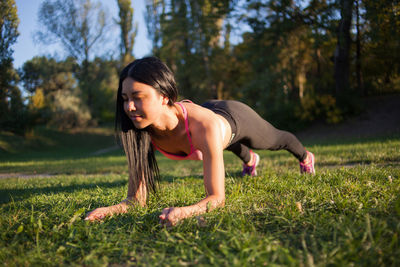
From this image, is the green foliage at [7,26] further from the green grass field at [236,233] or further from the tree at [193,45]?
the tree at [193,45]

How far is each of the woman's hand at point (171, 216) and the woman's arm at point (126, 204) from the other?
498 millimetres

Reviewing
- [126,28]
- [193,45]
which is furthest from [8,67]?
[126,28]

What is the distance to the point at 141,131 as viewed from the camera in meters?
2.55

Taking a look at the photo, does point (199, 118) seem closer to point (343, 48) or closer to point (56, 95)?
point (343, 48)

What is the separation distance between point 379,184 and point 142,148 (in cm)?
201

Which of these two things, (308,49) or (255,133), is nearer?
(255,133)

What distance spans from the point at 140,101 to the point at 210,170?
744mm

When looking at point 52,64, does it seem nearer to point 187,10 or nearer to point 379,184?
point 187,10

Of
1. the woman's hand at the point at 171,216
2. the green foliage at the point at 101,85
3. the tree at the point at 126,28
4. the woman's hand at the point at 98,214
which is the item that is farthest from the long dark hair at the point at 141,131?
the tree at the point at 126,28

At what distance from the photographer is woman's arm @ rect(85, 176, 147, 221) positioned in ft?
6.52

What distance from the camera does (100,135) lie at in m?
22.8

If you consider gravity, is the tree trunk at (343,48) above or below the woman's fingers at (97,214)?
above

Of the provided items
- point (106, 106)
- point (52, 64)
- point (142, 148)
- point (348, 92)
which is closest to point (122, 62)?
point (106, 106)

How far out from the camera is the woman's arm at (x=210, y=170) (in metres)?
1.90
